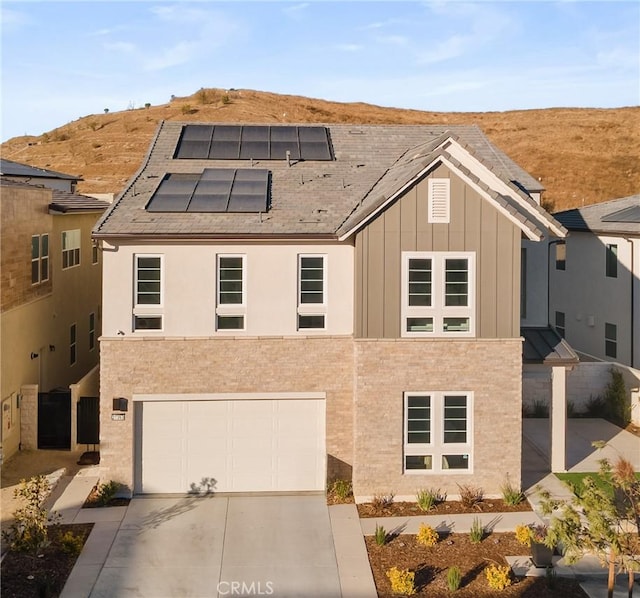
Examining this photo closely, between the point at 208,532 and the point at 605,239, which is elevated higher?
the point at 605,239

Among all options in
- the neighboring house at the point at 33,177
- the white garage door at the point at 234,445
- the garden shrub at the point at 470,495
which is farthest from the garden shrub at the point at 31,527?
the neighboring house at the point at 33,177

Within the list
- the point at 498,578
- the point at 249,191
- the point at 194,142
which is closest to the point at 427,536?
the point at 498,578

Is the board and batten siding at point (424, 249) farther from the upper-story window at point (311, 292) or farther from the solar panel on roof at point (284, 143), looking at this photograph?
the solar panel on roof at point (284, 143)

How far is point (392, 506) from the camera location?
13992 mm

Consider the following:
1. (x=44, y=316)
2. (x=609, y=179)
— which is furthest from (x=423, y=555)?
(x=609, y=179)

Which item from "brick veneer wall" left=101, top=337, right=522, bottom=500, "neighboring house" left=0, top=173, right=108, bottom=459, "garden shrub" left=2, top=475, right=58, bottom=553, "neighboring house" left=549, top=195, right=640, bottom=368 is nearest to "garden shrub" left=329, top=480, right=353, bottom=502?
"brick veneer wall" left=101, top=337, right=522, bottom=500

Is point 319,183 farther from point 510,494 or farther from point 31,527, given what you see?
point 31,527

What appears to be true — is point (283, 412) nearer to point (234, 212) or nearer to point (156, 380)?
point (156, 380)

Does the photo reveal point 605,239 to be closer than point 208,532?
No

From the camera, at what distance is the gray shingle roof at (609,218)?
2259 centimetres

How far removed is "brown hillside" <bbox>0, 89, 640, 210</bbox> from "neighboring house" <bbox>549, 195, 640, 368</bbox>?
1327 inches

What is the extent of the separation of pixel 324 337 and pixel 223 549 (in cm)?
519

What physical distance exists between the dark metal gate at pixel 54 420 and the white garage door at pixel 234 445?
12.6 ft

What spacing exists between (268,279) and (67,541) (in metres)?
6.93
